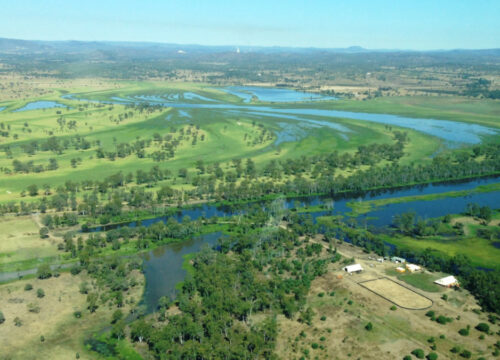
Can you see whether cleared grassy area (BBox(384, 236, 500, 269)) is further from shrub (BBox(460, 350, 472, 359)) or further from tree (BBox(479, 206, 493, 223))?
shrub (BBox(460, 350, 472, 359))

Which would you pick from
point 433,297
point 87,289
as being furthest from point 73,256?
point 433,297

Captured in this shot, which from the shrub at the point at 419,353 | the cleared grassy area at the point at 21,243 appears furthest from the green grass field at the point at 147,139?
the shrub at the point at 419,353

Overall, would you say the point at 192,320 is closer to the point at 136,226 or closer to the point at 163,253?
the point at 163,253

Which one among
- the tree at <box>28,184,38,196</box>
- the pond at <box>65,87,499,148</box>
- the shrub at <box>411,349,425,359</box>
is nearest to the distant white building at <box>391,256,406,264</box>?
the shrub at <box>411,349,425,359</box>

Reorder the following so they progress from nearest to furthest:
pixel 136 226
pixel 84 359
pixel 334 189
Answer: pixel 84 359, pixel 136 226, pixel 334 189

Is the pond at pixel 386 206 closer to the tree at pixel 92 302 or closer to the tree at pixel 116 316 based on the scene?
the tree at pixel 92 302
